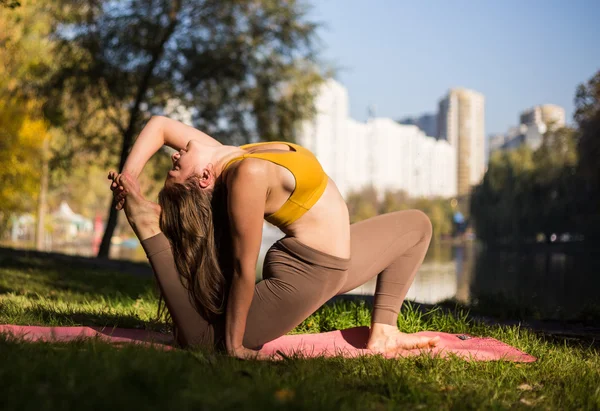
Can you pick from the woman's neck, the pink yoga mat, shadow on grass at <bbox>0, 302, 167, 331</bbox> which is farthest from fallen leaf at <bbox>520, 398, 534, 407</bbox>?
shadow on grass at <bbox>0, 302, 167, 331</bbox>

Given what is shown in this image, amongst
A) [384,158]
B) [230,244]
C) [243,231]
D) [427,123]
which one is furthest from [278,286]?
[427,123]

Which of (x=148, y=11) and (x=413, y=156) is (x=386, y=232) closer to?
→ (x=148, y=11)

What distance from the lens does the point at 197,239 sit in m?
3.11

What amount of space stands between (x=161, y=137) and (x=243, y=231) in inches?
36.5

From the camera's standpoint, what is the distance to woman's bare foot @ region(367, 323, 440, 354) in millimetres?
3389

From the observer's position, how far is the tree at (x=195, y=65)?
14172 mm

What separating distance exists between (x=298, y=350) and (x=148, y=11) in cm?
1239

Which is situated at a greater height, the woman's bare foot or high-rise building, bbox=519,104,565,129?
high-rise building, bbox=519,104,565,129

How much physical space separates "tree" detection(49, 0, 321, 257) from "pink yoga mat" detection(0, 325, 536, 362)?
1101 cm

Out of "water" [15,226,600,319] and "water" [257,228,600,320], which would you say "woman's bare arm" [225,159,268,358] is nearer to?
"water" [257,228,600,320]

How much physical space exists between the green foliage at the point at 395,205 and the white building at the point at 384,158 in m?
5.10

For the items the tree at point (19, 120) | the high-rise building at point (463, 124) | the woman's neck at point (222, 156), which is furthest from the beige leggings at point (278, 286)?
the high-rise building at point (463, 124)

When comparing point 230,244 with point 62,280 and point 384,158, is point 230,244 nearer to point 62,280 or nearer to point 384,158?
point 62,280

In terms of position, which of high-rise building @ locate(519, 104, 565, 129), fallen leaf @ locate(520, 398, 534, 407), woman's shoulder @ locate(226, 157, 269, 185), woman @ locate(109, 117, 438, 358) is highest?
high-rise building @ locate(519, 104, 565, 129)
